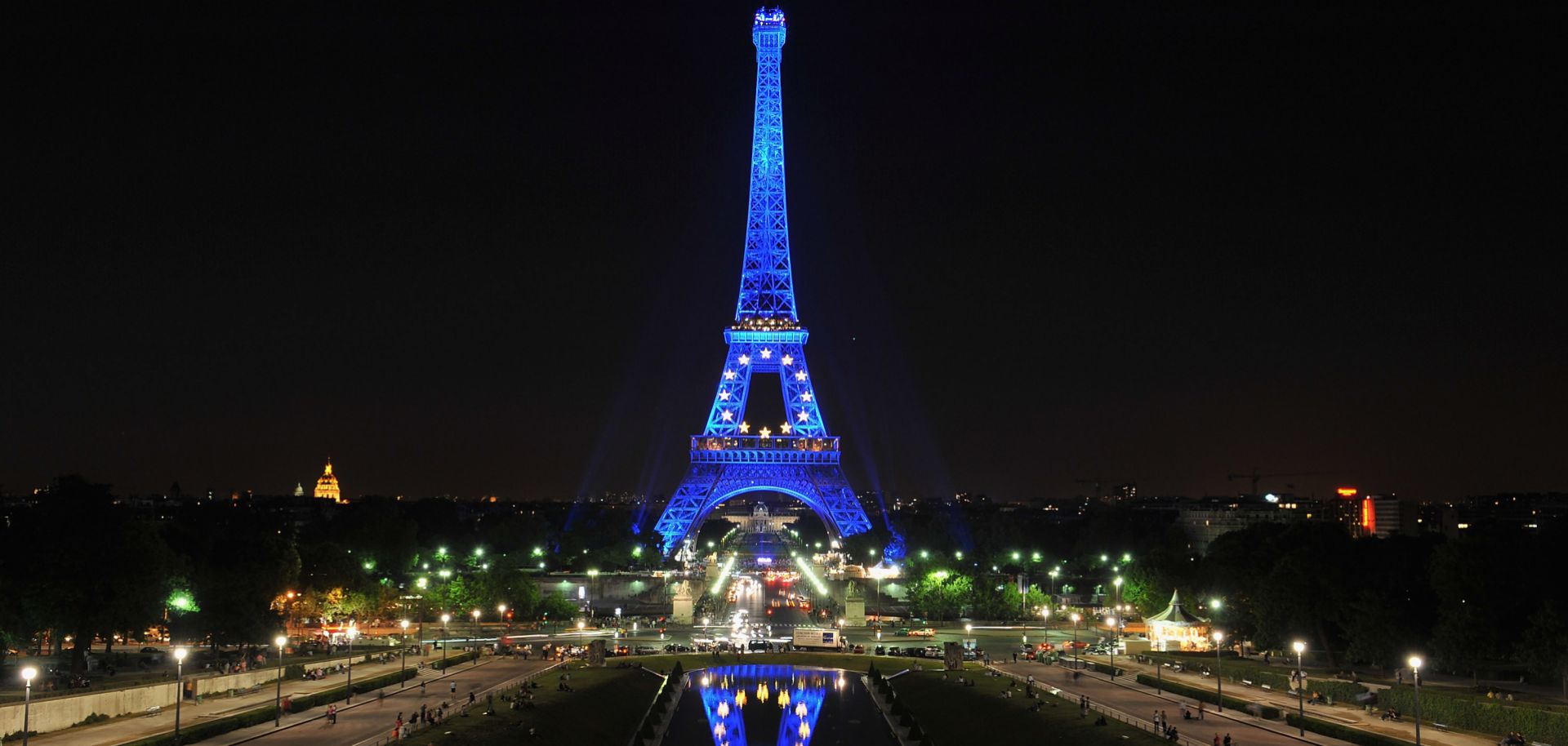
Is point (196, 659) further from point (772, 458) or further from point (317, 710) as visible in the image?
point (772, 458)

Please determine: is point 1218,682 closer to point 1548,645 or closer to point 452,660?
point 1548,645

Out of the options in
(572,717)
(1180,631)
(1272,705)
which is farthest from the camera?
(1180,631)

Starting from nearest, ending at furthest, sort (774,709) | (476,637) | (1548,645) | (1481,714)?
(1481,714) < (1548,645) < (774,709) < (476,637)

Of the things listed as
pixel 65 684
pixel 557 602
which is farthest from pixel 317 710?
pixel 557 602

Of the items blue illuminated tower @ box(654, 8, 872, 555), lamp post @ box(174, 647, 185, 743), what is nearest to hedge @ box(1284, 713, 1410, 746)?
lamp post @ box(174, 647, 185, 743)

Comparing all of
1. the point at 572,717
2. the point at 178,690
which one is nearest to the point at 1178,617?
the point at 572,717

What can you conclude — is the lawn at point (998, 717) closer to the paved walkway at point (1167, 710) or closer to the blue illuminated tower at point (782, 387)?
the paved walkway at point (1167, 710)
